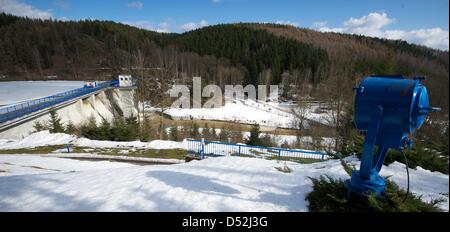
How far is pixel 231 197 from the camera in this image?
4.96 metres

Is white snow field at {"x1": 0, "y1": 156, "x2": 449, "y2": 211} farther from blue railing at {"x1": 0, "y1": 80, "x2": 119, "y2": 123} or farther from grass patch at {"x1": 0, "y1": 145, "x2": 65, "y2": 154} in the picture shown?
blue railing at {"x1": 0, "y1": 80, "x2": 119, "y2": 123}

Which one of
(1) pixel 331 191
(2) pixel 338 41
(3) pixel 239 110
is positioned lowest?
(3) pixel 239 110

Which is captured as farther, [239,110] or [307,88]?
[307,88]

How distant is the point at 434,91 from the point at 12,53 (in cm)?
1977

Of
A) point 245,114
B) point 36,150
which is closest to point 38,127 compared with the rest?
point 36,150

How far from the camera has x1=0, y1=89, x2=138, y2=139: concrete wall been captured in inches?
698

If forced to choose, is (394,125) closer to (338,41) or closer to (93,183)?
(93,183)

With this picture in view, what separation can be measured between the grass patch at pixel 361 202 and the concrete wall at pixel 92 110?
1870cm

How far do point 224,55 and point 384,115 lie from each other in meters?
89.4

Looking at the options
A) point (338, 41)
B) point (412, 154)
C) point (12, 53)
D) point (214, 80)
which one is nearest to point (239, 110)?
point (214, 80)

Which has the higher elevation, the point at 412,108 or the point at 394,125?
the point at 412,108

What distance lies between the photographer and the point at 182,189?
5496 millimetres

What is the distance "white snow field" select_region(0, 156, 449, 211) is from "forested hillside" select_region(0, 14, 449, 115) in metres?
22.9
